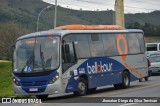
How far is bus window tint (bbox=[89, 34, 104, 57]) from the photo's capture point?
73.0ft

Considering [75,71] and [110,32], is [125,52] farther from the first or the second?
[75,71]

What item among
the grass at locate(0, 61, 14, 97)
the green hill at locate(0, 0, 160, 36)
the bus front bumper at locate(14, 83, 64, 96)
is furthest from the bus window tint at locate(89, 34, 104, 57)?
the green hill at locate(0, 0, 160, 36)

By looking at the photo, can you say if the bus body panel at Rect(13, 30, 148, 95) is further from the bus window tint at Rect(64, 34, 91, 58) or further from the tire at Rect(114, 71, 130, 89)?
the tire at Rect(114, 71, 130, 89)

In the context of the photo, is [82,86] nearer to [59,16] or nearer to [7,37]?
[7,37]

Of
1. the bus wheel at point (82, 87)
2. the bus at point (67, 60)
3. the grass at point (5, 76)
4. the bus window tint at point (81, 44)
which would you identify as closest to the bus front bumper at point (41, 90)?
the bus at point (67, 60)

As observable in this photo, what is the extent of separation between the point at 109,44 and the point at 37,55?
471 cm

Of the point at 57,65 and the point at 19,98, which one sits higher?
the point at 57,65

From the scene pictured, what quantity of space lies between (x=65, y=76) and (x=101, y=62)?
3.15 meters

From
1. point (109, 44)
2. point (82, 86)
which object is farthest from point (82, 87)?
point (109, 44)

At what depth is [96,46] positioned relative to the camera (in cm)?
2255

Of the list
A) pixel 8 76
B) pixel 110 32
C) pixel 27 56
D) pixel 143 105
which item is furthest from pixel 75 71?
pixel 8 76

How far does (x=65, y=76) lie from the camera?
20078 millimetres

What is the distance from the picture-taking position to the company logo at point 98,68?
71.9 feet

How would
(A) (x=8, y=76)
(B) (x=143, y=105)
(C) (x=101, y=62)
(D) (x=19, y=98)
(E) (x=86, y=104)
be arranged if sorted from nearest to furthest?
(B) (x=143, y=105) < (E) (x=86, y=104) < (D) (x=19, y=98) < (C) (x=101, y=62) < (A) (x=8, y=76)
